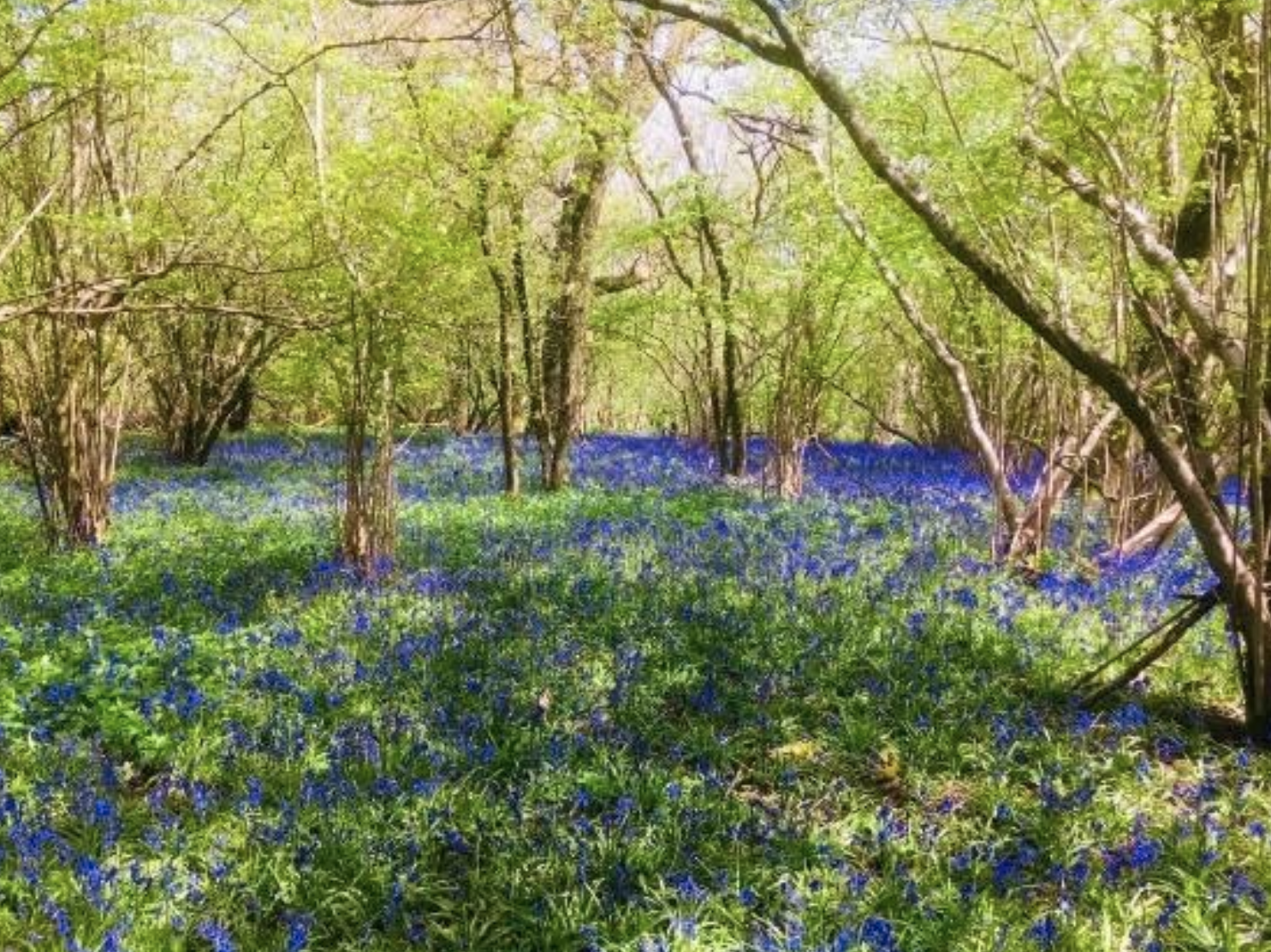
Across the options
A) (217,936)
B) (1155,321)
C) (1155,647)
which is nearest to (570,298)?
(1155,321)

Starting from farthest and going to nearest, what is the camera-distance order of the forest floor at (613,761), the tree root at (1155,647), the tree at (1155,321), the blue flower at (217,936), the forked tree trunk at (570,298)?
the forked tree trunk at (570,298)
the tree root at (1155,647)
the tree at (1155,321)
the forest floor at (613,761)
the blue flower at (217,936)

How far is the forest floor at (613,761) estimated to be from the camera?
3.94 metres

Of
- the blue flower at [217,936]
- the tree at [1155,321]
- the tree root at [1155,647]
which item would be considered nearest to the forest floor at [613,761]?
the blue flower at [217,936]

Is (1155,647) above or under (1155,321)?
under

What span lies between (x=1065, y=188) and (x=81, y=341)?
9066mm

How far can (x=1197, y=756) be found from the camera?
5445mm

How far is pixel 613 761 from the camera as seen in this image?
5.26 meters

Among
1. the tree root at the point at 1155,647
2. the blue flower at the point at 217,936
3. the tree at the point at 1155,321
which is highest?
the tree at the point at 1155,321

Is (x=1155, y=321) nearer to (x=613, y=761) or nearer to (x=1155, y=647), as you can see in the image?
(x=1155, y=647)

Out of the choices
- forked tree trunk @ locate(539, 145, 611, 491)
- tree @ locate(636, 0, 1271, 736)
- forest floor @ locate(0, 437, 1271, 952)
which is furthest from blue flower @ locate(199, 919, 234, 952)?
forked tree trunk @ locate(539, 145, 611, 491)

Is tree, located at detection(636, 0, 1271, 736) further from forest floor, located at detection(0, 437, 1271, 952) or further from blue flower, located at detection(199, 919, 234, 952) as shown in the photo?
blue flower, located at detection(199, 919, 234, 952)

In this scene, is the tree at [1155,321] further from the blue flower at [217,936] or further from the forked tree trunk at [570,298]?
the forked tree trunk at [570,298]

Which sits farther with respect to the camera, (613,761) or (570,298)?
(570,298)

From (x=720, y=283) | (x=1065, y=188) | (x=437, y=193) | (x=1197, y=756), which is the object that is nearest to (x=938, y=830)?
(x=1197, y=756)
